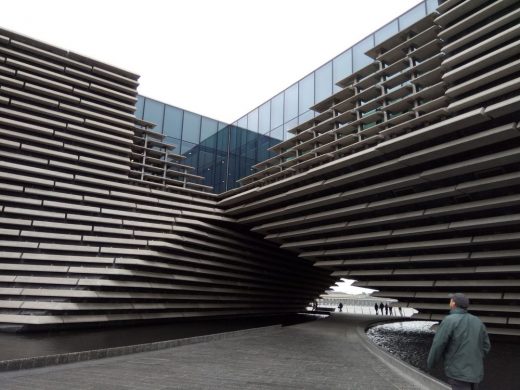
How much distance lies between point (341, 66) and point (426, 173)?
8879mm

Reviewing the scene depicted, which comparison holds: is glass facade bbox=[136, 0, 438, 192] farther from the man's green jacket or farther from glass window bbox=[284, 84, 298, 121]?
the man's green jacket

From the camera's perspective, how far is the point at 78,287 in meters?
15.2

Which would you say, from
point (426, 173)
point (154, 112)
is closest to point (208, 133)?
point (154, 112)

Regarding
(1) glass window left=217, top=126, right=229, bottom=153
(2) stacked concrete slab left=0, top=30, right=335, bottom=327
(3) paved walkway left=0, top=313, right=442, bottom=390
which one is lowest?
(3) paved walkway left=0, top=313, right=442, bottom=390

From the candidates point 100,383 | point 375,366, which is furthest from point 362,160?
point 100,383

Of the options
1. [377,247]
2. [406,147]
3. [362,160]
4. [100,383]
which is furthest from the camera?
[377,247]

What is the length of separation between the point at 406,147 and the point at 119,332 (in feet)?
40.8

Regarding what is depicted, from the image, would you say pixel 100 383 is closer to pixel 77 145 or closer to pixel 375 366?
pixel 375 366

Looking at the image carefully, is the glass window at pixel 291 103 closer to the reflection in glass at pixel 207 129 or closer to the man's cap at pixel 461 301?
the reflection in glass at pixel 207 129

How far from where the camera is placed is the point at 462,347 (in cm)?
382

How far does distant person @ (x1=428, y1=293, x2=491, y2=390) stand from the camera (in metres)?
3.77

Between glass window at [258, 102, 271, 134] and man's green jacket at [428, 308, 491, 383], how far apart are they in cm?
2011

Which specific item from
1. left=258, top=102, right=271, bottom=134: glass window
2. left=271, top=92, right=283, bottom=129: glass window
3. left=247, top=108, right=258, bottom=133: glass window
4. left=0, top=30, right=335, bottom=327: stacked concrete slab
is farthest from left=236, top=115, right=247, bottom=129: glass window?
left=0, top=30, right=335, bottom=327: stacked concrete slab

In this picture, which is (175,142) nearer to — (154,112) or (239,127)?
(154,112)
